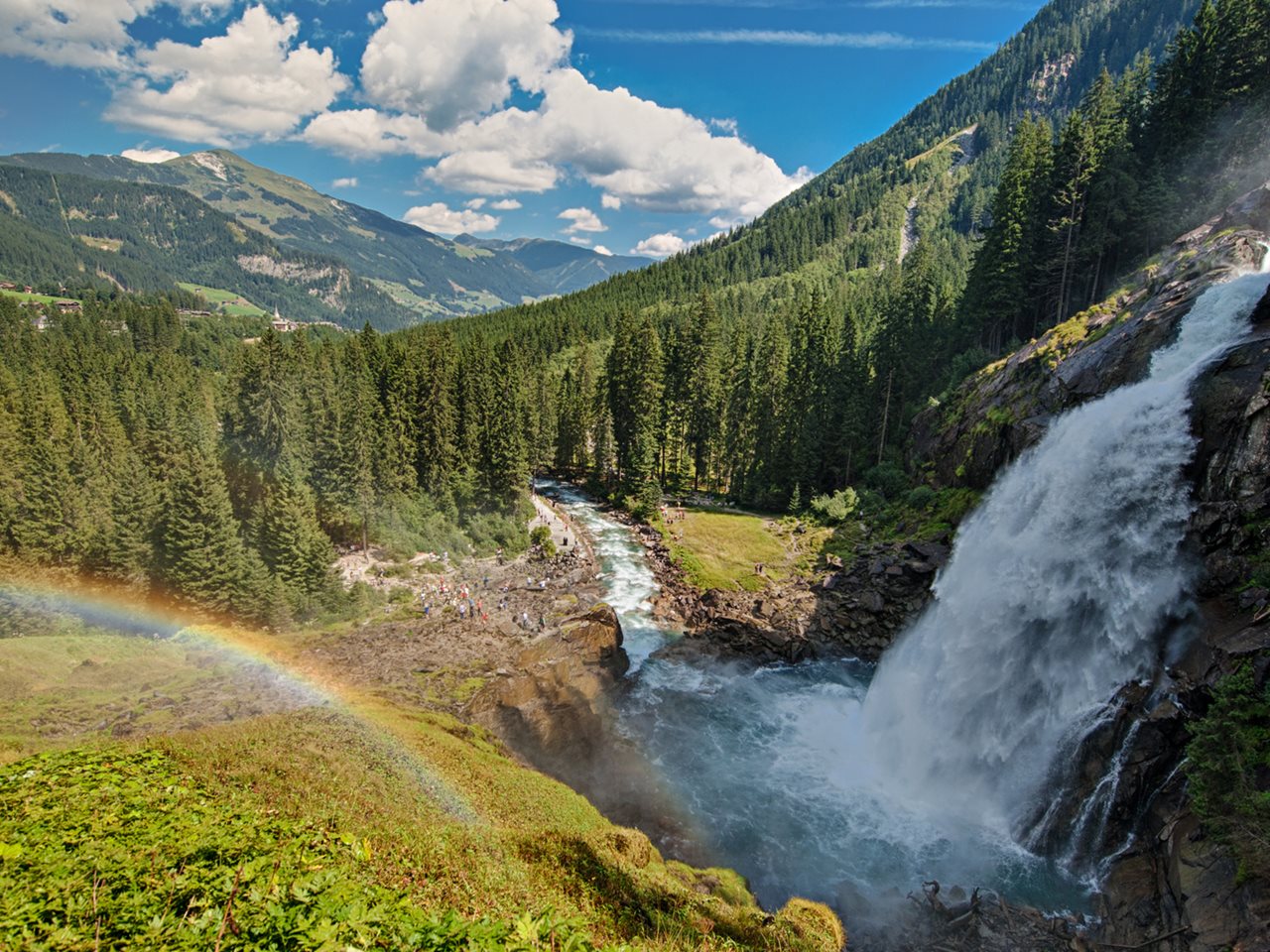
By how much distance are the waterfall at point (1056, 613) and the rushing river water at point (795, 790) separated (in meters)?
1.55

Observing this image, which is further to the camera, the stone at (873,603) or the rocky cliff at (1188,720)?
the stone at (873,603)

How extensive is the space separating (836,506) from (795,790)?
34469 millimetres

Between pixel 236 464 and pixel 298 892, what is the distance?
61.3m

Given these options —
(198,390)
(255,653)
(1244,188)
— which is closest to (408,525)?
(255,653)

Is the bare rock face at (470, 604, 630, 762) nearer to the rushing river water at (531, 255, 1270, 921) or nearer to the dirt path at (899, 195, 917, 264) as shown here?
the rushing river water at (531, 255, 1270, 921)

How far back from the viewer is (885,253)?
177 metres

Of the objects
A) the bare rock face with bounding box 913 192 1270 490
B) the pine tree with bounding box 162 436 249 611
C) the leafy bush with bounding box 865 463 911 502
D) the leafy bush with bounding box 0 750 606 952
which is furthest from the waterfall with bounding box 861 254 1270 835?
the pine tree with bounding box 162 436 249 611

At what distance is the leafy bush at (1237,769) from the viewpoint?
1508 cm

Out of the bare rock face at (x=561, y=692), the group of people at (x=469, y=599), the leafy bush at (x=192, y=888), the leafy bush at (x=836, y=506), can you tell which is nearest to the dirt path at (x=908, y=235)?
the leafy bush at (x=836, y=506)

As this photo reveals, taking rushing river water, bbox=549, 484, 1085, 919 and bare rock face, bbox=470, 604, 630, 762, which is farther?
bare rock face, bbox=470, 604, 630, 762

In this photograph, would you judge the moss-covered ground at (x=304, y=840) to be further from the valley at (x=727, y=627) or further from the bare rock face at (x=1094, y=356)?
the bare rock face at (x=1094, y=356)

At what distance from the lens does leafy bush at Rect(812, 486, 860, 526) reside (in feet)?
187

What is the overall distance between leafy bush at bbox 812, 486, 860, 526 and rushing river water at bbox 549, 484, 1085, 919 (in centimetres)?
2090

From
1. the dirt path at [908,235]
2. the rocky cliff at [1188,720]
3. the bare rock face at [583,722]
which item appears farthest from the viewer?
the dirt path at [908,235]
